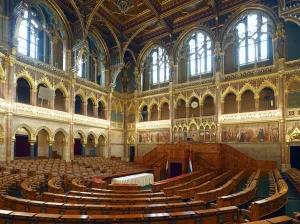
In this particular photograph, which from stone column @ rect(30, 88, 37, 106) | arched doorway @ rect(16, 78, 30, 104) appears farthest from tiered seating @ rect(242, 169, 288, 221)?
arched doorway @ rect(16, 78, 30, 104)

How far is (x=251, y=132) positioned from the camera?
18.7 metres

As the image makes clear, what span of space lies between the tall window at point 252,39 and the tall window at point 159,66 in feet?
26.6

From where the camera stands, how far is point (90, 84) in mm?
23047

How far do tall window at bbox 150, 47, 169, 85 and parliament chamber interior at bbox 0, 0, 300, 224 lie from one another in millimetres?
136

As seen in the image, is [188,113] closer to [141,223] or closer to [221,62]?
[221,62]

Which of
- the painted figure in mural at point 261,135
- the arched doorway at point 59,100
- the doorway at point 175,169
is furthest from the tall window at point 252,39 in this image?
the arched doorway at point 59,100

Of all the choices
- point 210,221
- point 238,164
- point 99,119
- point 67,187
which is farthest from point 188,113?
point 210,221

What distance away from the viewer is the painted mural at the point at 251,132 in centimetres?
1778

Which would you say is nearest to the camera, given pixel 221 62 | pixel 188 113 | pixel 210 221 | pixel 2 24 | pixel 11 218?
pixel 11 218

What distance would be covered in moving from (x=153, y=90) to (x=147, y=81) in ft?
6.19

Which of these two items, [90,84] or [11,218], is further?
[90,84]

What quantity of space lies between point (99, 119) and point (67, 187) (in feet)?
45.5

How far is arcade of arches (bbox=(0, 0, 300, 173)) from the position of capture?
1719 centimetres

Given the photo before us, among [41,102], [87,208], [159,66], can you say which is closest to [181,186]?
[87,208]
